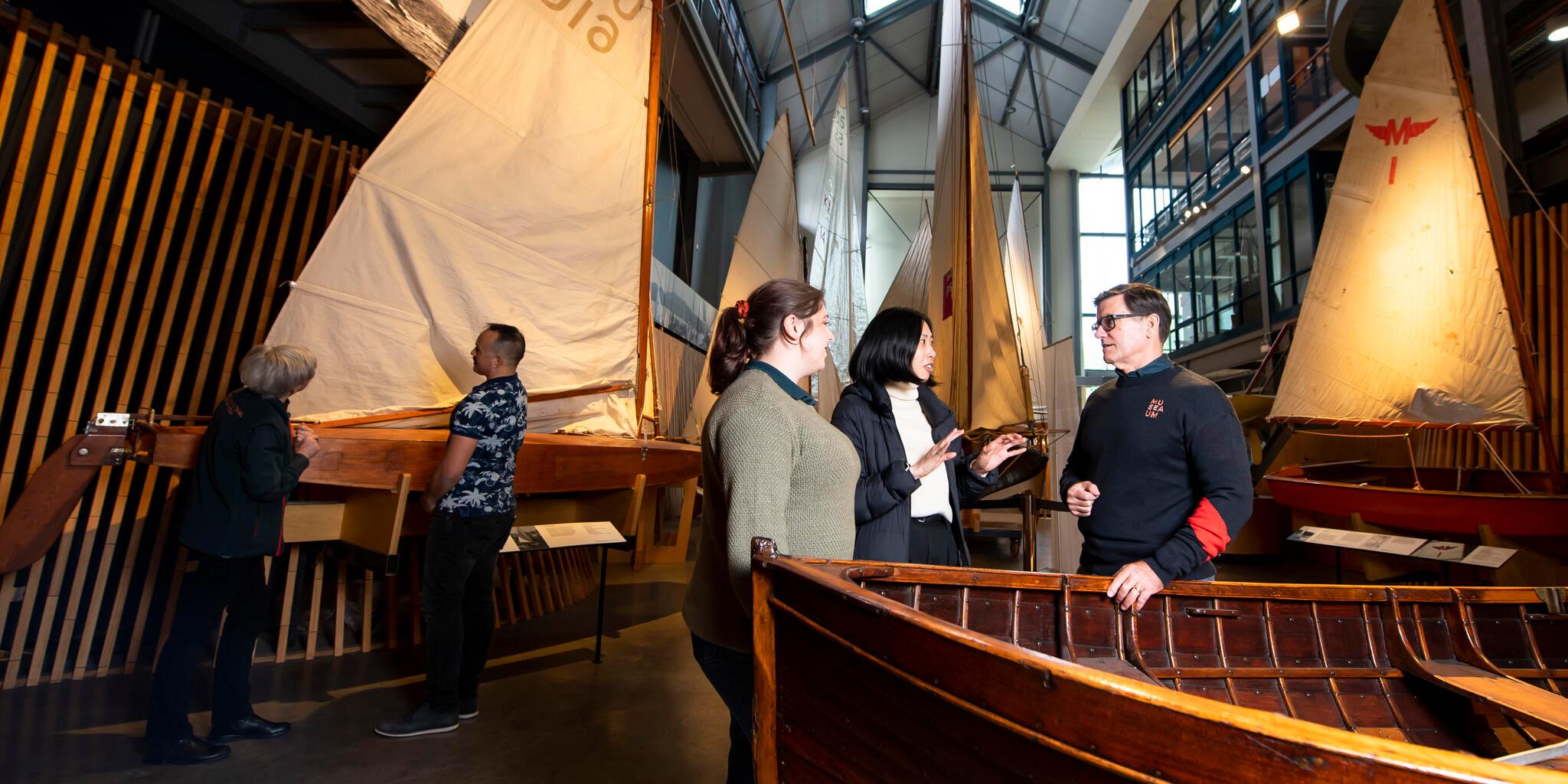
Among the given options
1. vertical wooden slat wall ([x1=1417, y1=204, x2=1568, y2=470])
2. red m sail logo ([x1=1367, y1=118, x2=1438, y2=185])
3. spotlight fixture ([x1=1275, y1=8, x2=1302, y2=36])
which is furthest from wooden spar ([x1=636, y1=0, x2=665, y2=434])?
spotlight fixture ([x1=1275, y1=8, x2=1302, y2=36])

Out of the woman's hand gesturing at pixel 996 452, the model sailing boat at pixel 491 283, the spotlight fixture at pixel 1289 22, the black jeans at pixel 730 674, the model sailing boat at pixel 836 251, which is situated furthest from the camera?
the model sailing boat at pixel 836 251

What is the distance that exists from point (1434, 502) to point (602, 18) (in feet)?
16.8

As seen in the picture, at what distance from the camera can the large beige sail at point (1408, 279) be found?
13.2 feet

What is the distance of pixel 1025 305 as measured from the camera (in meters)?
9.12

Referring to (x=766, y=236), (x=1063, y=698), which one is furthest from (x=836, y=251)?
(x=1063, y=698)

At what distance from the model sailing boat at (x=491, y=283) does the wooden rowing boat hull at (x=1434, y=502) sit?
13.1 ft

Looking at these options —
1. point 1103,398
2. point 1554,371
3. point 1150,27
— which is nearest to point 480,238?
point 1103,398

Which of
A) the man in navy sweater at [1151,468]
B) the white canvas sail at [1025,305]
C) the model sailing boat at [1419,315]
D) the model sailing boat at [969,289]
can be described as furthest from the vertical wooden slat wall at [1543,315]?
the man in navy sweater at [1151,468]

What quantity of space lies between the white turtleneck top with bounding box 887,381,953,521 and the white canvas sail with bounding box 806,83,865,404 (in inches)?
242

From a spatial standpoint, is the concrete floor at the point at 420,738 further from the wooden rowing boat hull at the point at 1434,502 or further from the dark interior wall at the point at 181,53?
the wooden rowing boat hull at the point at 1434,502

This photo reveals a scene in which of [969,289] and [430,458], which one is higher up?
[969,289]

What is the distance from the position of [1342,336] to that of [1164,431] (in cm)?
434

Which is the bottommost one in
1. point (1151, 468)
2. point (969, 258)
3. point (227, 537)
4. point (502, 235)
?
point (227, 537)

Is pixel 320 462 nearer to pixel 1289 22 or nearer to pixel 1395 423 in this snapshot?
pixel 1395 423
